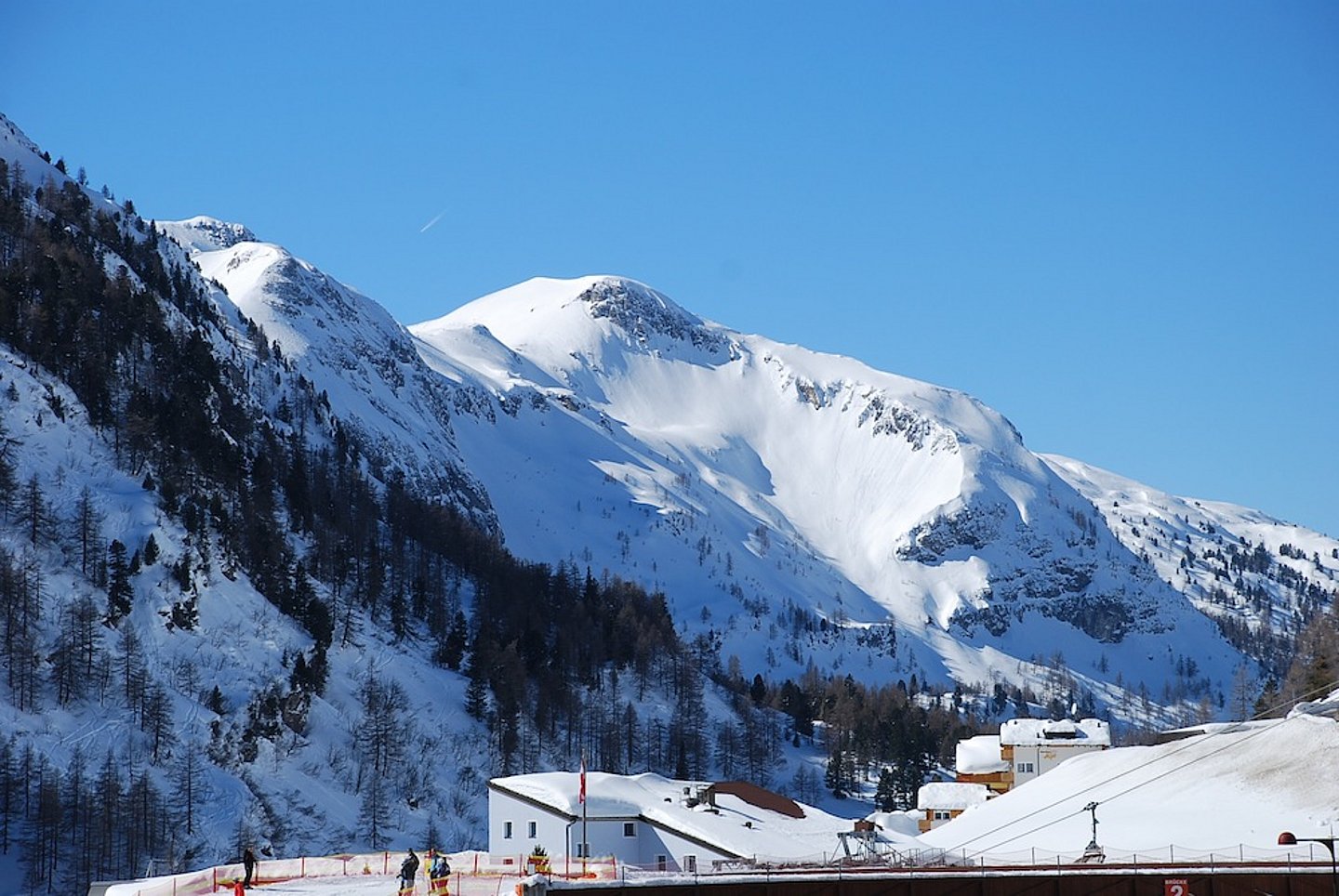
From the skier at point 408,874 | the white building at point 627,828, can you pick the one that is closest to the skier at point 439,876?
the skier at point 408,874

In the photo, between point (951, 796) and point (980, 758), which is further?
point (980, 758)

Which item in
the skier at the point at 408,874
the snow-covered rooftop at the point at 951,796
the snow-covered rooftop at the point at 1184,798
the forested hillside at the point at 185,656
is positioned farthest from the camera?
the snow-covered rooftop at the point at 951,796

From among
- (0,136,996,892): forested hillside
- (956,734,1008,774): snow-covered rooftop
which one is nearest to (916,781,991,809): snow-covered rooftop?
(956,734,1008,774): snow-covered rooftop

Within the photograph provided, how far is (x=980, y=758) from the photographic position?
543 ft

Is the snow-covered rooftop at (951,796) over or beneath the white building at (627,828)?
over

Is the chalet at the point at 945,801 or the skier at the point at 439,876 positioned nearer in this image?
the skier at the point at 439,876

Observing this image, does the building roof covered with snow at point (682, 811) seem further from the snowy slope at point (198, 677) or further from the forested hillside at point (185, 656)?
the snowy slope at point (198, 677)

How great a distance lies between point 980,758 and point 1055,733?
7411 millimetres

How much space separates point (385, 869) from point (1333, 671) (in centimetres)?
10006

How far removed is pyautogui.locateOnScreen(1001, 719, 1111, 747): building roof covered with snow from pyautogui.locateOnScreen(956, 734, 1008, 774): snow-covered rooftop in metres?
1.63

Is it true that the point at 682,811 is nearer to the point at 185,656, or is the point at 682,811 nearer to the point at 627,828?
the point at 627,828

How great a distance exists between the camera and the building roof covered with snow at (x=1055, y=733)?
531ft

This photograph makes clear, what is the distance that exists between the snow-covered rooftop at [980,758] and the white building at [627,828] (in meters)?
50.6

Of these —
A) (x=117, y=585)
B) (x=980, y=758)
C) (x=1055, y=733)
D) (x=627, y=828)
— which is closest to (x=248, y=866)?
(x=627, y=828)
